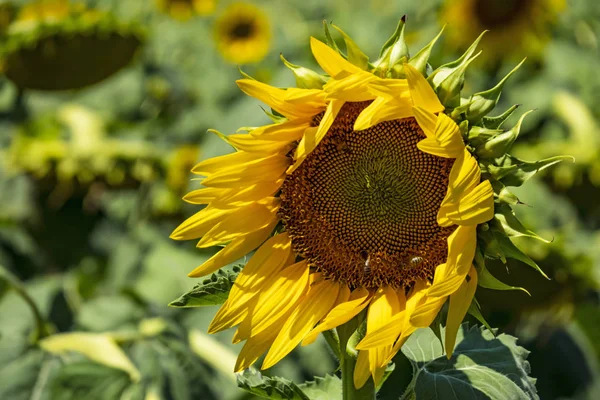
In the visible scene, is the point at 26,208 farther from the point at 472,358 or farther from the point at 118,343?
the point at 472,358

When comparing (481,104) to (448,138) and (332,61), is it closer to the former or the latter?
(448,138)

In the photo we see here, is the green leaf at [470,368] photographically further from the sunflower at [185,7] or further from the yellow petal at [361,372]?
the sunflower at [185,7]

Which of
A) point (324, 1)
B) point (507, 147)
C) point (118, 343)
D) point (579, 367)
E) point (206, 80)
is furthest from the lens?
point (324, 1)

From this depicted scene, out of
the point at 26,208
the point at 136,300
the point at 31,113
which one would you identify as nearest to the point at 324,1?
the point at 31,113

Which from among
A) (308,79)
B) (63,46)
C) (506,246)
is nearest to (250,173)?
(308,79)

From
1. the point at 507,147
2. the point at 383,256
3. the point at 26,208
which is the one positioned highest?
the point at 507,147

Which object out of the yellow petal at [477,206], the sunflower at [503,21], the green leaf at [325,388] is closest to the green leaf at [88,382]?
the green leaf at [325,388]

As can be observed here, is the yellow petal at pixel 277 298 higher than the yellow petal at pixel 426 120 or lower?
lower
